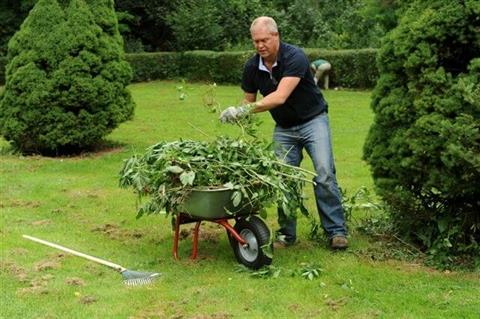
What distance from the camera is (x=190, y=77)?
22375mm

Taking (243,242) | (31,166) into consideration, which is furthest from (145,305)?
(31,166)

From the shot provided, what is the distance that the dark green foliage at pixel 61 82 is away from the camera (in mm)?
9859

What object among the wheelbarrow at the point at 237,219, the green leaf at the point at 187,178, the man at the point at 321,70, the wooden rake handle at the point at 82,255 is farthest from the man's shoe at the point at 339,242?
the man at the point at 321,70

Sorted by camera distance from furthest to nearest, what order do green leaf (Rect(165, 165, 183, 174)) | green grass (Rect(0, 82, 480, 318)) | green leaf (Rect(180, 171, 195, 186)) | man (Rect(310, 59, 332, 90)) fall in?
man (Rect(310, 59, 332, 90))
green leaf (Rect(165, 165, 183, 174))
green leaf (Rect(180, 171, 195, 186))
green grass (Rect(0, 82, 480, 318))

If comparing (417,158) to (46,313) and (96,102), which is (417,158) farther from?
(96,102)

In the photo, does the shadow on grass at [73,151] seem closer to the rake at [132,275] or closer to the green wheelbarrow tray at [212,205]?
the rake at [132,275]

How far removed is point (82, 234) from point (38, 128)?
396 cm

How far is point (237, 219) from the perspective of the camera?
5383 millimetres

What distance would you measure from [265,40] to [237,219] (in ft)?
4.42

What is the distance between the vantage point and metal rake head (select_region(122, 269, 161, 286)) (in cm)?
504

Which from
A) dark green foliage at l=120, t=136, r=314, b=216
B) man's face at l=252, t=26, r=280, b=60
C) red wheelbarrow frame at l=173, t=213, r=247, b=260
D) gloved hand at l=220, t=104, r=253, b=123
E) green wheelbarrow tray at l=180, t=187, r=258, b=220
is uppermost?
man's face at l=252, t=26, r=280, b=60

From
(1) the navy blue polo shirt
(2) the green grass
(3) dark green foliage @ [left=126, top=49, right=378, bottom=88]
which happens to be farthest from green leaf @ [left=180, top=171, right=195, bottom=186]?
(3) dark green foliage @ [left=126, top=49, right=378, bottom=88]

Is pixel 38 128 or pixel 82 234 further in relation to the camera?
pixel 38 128

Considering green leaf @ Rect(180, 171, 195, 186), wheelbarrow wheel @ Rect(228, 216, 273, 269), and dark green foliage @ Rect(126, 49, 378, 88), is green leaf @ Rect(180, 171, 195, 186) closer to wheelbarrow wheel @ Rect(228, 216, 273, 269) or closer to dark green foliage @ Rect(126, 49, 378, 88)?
wheelbarrow wheel @ Rect(228, 216, 273, 269)
